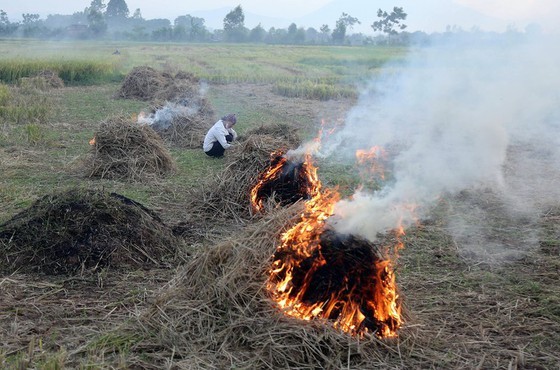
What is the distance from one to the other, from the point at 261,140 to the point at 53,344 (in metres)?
5.01

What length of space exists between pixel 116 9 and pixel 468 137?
118438 millimetres

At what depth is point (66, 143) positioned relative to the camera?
1262 cm

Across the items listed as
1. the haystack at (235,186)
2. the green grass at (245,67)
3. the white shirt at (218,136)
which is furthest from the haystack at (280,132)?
the green grass at (245,67)

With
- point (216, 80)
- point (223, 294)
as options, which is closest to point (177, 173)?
point (223, 294)

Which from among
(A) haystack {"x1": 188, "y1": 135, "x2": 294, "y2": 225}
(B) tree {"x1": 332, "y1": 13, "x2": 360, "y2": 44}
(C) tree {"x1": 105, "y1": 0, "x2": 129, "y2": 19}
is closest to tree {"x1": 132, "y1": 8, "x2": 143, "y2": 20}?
(C) tree {"x1": 105, "y1": 0, "x2": 129, "y2": 19}

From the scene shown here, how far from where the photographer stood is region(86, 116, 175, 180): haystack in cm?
984

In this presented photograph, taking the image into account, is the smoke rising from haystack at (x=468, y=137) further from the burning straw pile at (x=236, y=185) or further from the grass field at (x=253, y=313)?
the burning straw pile at (x=236, y=185)

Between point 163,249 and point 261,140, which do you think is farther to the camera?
point 261,140

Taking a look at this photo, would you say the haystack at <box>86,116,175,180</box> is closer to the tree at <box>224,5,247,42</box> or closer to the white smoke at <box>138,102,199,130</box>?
the white smoke at <box>138,102,199,130</box>

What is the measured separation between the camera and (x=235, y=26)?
84.1 meters

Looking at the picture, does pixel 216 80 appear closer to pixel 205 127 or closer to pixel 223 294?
pixel 205 127

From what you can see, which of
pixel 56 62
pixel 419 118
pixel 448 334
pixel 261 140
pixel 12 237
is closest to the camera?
pixel 448 334

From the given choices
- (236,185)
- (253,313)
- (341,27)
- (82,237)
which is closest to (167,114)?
(236,185)

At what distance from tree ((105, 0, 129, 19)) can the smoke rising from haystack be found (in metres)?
113
